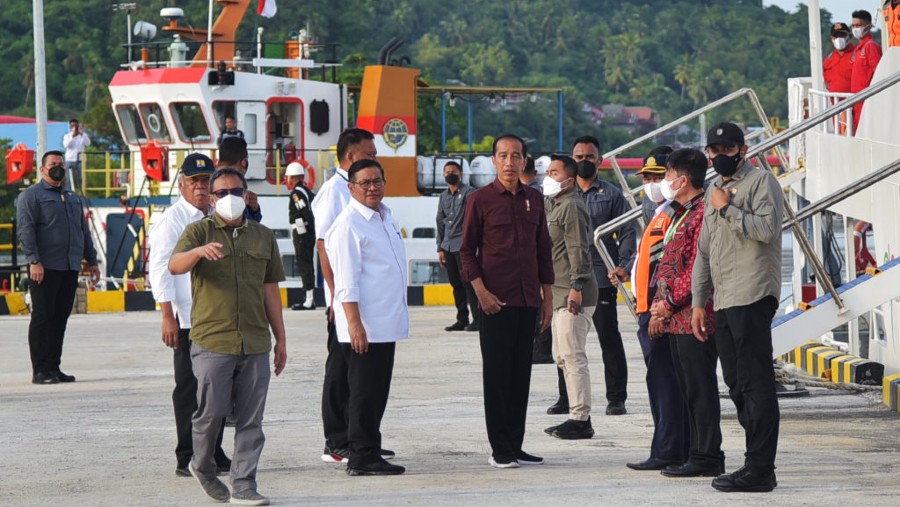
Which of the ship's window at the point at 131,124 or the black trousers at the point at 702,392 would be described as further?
the ship's window at the point at 131,124

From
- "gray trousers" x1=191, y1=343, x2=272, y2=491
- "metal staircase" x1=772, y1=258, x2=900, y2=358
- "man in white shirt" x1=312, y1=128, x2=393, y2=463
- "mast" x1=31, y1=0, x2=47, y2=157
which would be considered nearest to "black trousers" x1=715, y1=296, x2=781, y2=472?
"man in white shirt" x1=312, y1=128, x2=393, y2=463

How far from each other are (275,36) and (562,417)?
82121mm

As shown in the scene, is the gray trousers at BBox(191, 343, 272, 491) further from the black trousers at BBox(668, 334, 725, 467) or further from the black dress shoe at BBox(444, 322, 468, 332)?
the black dress shoe at BBox(444, 322, 468, 332)

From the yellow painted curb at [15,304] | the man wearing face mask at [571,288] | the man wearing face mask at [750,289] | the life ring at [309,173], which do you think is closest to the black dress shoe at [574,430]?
the man wearing face mask at [571,288]

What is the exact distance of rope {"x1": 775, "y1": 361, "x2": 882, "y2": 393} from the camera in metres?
12.5

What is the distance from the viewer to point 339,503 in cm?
768

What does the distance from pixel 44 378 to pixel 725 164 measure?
7270 mm

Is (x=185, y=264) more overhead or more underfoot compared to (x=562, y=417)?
more overhead

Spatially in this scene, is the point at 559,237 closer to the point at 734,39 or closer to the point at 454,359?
the point at 454,359

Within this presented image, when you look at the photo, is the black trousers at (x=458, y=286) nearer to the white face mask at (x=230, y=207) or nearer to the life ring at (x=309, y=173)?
the life ring at (x=309, y=173)

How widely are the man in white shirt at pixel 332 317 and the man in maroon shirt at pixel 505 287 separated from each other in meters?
0.71

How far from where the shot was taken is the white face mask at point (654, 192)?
9391 millimetres

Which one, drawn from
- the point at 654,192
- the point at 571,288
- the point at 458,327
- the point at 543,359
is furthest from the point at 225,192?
the point at 458,327

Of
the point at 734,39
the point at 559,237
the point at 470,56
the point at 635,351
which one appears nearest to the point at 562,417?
the point at 559,237
